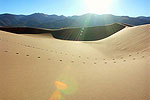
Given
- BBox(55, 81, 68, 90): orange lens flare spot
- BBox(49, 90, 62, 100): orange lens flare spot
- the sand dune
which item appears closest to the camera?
BBox(49, 90, 62, 100): orange lens flare spot

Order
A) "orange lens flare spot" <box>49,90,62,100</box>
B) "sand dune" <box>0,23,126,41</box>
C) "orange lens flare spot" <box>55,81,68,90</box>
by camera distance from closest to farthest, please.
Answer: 1. "orange lens flare spot" <box>49,90,62,100</box>
2. "orange lens flare spot" <box>55,81,68,90</box>
3. "sand dune" <box>0,23,126,41</box>

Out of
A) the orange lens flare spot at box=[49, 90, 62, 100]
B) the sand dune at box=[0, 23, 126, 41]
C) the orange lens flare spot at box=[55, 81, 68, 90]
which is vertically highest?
the orange lens flare spot at box=[49, 90, 62, 100]

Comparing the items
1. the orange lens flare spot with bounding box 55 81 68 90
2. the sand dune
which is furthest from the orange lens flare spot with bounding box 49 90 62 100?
the sand dune

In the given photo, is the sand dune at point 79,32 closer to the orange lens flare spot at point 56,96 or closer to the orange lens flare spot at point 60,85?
the orange lens flare spot at point 60,85

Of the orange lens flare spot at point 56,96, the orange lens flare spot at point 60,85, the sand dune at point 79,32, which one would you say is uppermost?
the orange lens flare spot at point 56,96

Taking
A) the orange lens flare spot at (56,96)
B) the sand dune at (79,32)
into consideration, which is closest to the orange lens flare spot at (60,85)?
the orange lens flare spot at (56,96)

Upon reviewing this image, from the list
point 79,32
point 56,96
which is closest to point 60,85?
point 56,96

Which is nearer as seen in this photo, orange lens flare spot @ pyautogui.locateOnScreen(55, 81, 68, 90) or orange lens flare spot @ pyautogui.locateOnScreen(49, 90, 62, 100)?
orange lens flare spot @ pyautogui.locateOnScreen(49, 90, 62, 100)

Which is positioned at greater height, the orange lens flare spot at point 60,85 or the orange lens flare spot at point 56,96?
the orange lens flare spot at point 56,96

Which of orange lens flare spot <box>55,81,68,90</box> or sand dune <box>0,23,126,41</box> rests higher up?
orange lens flare spot <box>55,81,68,90</box>

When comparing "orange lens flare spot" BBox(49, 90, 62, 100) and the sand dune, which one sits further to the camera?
the sand dune

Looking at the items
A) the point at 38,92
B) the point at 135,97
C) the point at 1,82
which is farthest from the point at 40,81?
the point at 135,97

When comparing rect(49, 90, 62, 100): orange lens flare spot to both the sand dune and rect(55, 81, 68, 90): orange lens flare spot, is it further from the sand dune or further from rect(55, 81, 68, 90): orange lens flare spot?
the sand dune

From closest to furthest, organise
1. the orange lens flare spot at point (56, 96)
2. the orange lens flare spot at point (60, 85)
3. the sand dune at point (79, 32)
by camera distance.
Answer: the orange lens flare spot at point (56, 96) < the orange lens flare spot at point (60, 85) < the sand dune at point (79, 32)
